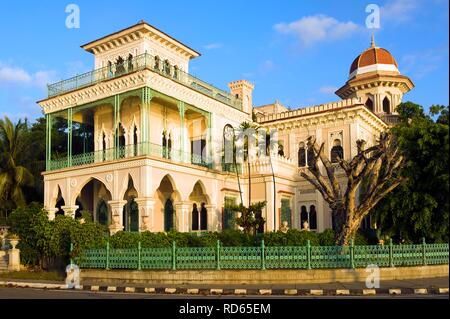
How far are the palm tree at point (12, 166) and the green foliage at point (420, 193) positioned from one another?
67.9 feet

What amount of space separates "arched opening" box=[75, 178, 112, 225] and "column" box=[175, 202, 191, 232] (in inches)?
180

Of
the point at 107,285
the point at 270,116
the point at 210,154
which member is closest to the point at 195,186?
the point at 210,154

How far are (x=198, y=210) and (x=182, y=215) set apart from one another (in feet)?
9.42

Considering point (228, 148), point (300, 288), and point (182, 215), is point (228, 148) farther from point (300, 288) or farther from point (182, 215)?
point (300, 288)

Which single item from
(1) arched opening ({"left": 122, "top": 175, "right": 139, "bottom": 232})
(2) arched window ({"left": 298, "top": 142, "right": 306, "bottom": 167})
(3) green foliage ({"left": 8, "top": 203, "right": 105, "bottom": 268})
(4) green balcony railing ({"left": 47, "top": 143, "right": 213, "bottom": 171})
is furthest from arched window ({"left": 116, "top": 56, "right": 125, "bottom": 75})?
(2) arched window ({"left": 298, "top": 142, "right": 306, "bottom": 167})

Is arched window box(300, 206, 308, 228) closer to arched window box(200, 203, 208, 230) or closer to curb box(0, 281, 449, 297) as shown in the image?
arched window box(200, 203, 208, 230)

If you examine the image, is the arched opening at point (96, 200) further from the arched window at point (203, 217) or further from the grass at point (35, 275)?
the grass at point (35, 275)

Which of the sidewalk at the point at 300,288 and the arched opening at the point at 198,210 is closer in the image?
the sidewalk at the point at 300,288

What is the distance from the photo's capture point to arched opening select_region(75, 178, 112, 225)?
2755 centimetres

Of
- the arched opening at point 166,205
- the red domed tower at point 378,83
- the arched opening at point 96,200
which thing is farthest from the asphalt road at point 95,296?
the red domed tower at point 378,83

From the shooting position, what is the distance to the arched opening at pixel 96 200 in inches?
1085

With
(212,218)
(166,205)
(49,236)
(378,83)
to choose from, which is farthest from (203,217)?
(378,83)

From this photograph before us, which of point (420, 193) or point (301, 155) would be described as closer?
point (420, 193)

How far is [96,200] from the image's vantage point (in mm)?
27812
